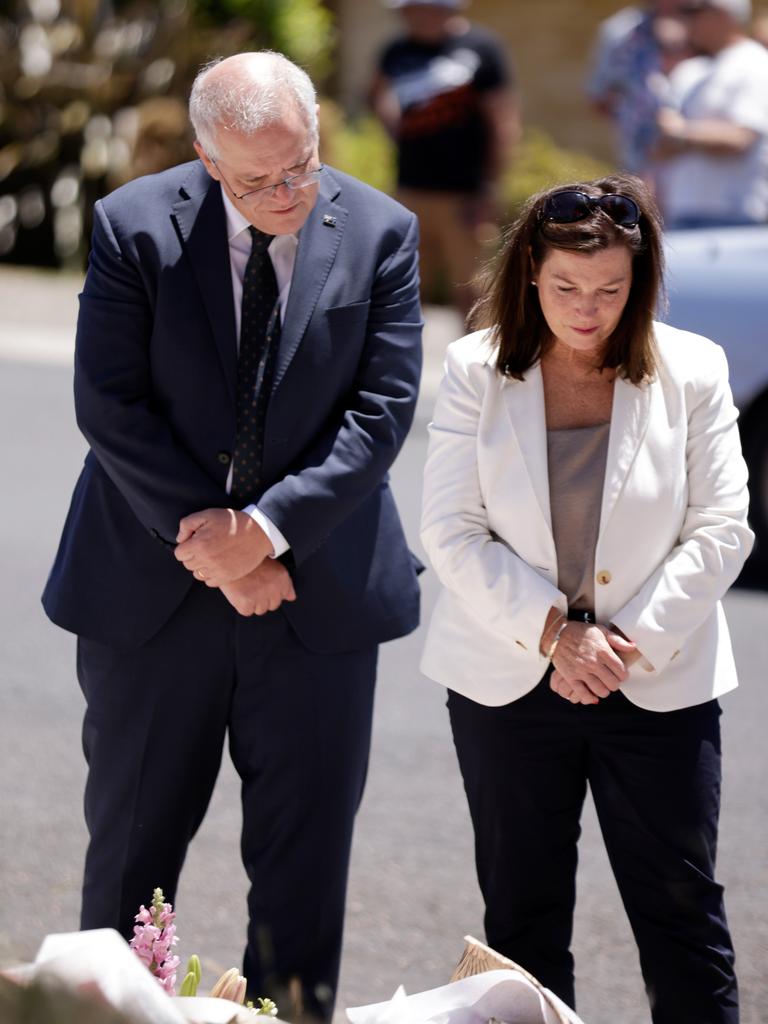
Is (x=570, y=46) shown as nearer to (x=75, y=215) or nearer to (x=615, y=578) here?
(x=75, y=215)

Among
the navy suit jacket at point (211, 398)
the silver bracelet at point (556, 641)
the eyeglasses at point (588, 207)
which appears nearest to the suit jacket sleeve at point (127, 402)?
the navy suit jacket at point (211, 398)

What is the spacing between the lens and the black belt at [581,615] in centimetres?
313

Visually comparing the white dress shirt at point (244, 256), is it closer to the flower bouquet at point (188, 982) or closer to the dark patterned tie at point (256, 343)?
the dark patterned tie at point (256, 343)

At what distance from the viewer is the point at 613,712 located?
3139 mm

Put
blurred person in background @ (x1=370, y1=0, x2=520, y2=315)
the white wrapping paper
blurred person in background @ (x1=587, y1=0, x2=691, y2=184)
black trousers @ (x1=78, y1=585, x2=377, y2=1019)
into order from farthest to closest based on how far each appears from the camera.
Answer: blurred person in background @ (x1=370, y1=0, x2=520, y2=315), blurred person in background @ (x1=587, y1=0, x2=691, y2=184), black trousers @ (x1=78, y1=585, x2=377, y2=1019), the white wrapping paper

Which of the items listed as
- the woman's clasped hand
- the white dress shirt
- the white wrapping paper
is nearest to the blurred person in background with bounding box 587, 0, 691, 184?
the white dress shirt

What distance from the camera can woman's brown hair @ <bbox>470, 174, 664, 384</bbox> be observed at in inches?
118

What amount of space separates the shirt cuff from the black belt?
1.84 ft

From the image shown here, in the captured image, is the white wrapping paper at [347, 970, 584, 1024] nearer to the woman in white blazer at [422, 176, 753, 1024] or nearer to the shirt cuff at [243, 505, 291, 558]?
the woman in white blazer at [422, 176, 753, 1024]

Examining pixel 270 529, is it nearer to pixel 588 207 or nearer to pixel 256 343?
pixel 256 343

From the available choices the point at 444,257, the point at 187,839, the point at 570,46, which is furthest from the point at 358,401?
the point at 570,46

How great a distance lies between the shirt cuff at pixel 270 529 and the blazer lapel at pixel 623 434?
2.03 ft

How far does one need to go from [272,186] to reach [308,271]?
0.67 ft

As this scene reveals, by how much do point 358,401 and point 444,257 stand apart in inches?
330
